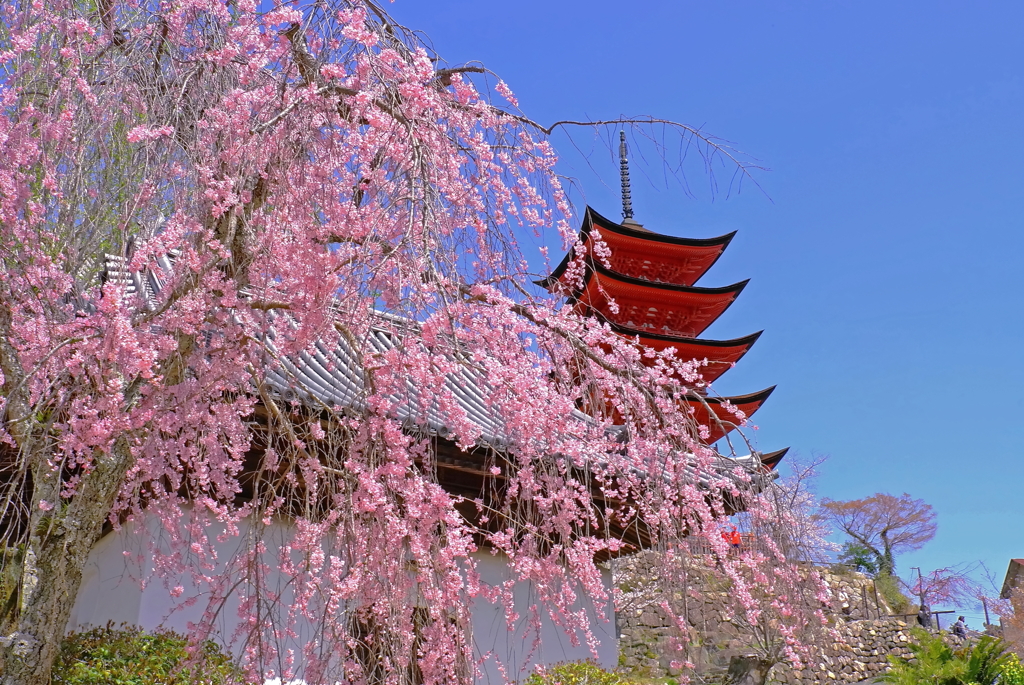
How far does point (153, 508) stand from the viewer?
4.84m

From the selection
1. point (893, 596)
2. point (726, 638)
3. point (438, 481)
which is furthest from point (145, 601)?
point (893, 596)

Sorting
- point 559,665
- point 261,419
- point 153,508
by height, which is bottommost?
point 559,665

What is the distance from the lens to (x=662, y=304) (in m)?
20.5

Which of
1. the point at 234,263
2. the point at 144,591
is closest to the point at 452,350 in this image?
the point at 234,263

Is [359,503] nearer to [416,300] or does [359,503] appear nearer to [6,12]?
[416,300]

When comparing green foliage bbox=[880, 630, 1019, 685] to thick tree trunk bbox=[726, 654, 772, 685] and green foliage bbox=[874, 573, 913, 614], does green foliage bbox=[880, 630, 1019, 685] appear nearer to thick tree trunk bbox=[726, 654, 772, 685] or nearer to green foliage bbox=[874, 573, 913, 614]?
thick tree trunk bbox=[726, 654, 772, 685]

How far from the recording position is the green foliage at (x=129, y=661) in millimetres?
4609

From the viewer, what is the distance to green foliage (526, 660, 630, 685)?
7172mm

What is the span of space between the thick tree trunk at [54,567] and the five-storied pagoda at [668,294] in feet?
48.7

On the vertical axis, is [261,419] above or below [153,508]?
above

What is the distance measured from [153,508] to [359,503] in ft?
6.25

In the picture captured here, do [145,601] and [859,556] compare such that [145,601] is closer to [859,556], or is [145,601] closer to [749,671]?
[749,671]

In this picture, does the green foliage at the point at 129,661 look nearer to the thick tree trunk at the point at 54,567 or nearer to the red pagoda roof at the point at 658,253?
the thick tree trunk at the point at 54,567

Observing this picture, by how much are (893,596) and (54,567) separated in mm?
19927
